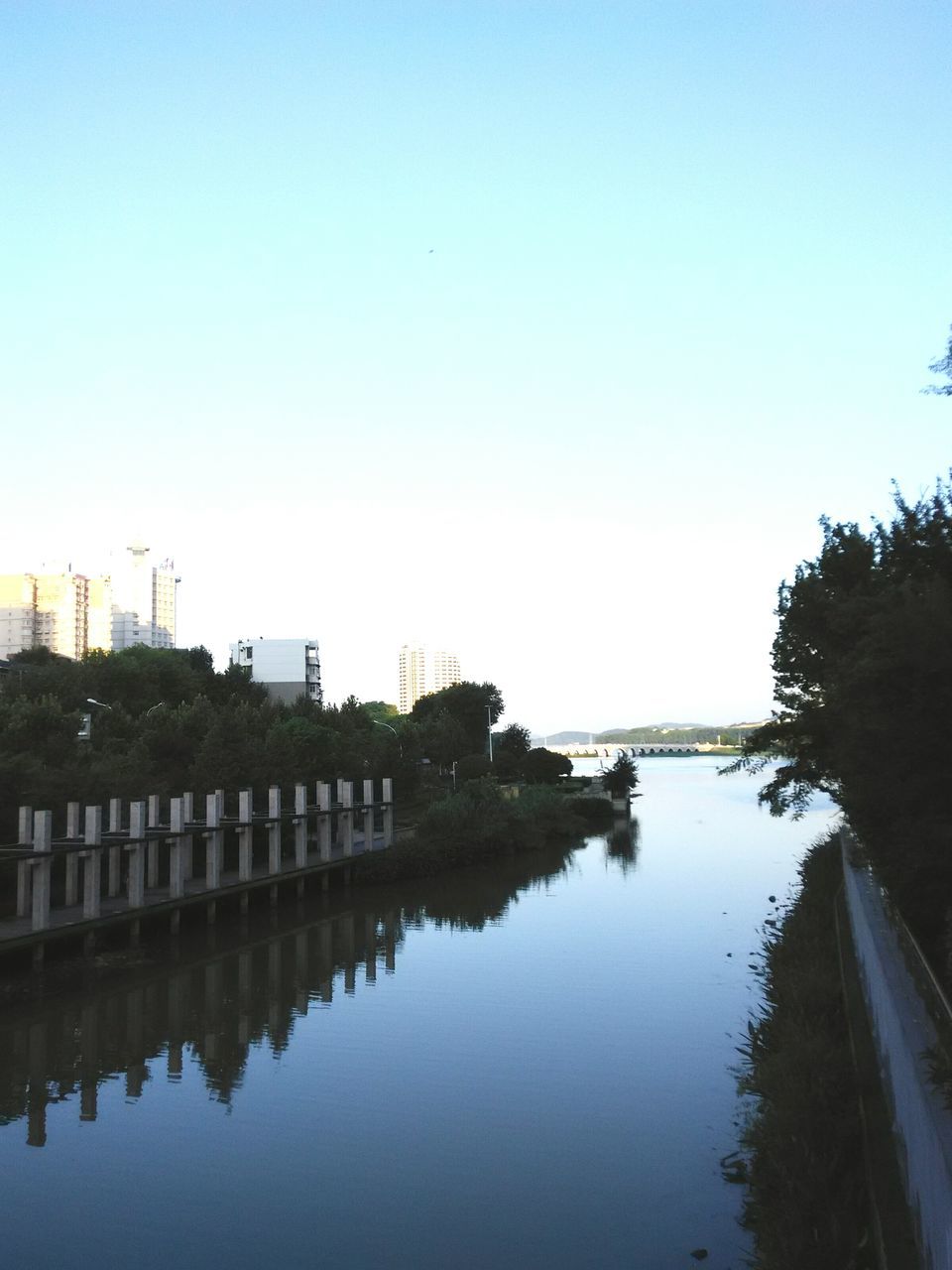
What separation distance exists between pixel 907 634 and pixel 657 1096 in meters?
7.50

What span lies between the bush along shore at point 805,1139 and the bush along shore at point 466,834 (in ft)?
84.1

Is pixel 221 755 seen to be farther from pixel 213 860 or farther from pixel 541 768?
pixel 541 768

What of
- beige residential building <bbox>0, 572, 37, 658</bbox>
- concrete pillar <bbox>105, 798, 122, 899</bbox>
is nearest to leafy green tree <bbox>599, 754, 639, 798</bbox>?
concrete pillar <bbox>105, 798, 122, 899</bbox>

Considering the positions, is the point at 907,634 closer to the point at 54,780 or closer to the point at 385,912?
the point at 54,780

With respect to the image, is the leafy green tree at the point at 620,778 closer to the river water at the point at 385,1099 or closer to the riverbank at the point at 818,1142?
the river water at the point at 385,1099

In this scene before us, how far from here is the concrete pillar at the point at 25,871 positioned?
2456cm

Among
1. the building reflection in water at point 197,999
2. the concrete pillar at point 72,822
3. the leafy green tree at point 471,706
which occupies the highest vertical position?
the leafy green tree at point 471,706

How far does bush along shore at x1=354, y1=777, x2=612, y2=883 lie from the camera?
131 feet

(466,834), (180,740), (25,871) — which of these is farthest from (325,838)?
(25,871)

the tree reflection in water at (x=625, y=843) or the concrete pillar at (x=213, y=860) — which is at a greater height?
the concrete pillar at (x=213, y=860)

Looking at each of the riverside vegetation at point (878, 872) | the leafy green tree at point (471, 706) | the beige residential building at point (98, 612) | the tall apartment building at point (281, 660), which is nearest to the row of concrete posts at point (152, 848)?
the riverside vegetation at point (878, 872)

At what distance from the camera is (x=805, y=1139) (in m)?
9.05

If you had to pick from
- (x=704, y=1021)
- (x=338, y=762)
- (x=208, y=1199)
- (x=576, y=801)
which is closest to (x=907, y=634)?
(x=208, y=1199)

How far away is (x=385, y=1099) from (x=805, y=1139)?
6827 mm
